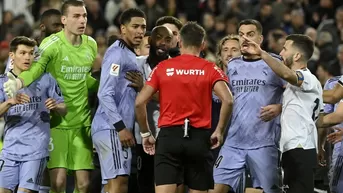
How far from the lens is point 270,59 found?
408 inches

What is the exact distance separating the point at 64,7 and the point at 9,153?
1.96 m

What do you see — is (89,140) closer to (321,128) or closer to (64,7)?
(64,7)

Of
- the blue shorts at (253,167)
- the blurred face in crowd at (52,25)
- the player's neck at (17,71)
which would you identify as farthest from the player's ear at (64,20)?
the blue shorts at (253,167)

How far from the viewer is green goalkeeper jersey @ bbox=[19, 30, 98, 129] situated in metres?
11.7

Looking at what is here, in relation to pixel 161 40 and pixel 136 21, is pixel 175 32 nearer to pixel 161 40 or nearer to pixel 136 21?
pixel 161 40

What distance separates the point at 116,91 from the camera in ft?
37.1

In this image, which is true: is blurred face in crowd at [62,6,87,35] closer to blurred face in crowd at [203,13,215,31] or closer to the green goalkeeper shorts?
the green goalkeeper shorts

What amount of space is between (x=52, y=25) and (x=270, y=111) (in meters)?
3.30

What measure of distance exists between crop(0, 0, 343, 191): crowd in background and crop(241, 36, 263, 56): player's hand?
6.35 meters

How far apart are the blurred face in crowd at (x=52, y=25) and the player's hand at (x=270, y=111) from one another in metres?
3.12

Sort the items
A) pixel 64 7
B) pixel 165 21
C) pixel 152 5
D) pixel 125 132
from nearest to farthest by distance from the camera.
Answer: pixel 125 132 < pixel 64 7 < pixel 165 21 < pixel 152 5

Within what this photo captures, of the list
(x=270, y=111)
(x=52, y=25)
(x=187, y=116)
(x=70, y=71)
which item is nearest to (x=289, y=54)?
(x=270, y=111)

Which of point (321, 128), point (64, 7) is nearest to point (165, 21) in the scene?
point (64, 7)

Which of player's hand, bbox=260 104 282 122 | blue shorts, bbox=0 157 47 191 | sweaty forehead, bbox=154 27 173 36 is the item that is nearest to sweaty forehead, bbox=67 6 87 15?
sweaty forehead, bbox=154 27 173 36
